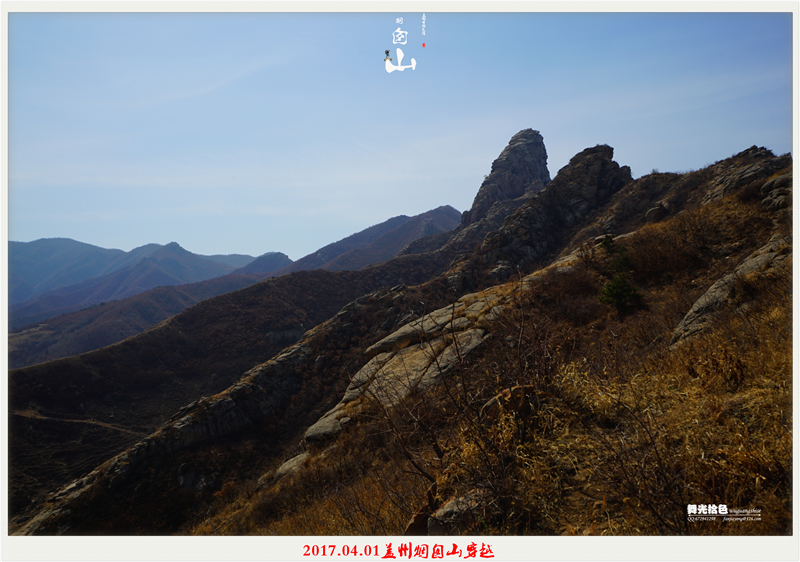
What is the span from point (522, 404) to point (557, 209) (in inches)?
1667

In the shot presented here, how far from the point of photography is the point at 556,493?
Answer: 300cm

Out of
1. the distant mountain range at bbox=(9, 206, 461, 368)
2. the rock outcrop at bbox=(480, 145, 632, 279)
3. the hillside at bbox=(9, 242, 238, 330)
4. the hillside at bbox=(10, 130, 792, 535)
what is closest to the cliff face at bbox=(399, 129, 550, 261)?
the rock outcrop at bbox=(480, 145, 632, 279)

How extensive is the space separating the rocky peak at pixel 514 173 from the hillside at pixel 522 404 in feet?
136

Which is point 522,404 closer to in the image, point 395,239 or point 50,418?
point 50,418

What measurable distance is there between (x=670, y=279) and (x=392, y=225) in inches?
6381

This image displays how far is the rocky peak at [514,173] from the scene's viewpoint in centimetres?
8069

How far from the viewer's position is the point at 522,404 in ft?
12.2

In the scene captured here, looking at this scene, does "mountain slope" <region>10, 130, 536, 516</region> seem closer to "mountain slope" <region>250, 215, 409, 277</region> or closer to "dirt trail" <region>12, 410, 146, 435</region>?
"dirt trail" <region>12, 410, 146, 435</region>

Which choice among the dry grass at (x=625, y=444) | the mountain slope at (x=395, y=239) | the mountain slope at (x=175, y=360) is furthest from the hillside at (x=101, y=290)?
the dry grass at (x=625, y=444)

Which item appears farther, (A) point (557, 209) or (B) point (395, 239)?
(B) point (395, 239)

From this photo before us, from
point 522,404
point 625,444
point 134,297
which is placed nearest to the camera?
point 625,444

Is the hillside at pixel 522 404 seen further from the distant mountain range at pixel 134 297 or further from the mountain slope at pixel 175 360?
the distant mountain range at pixel 134 297

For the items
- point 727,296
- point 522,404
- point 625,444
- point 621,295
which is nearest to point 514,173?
point 621,295
